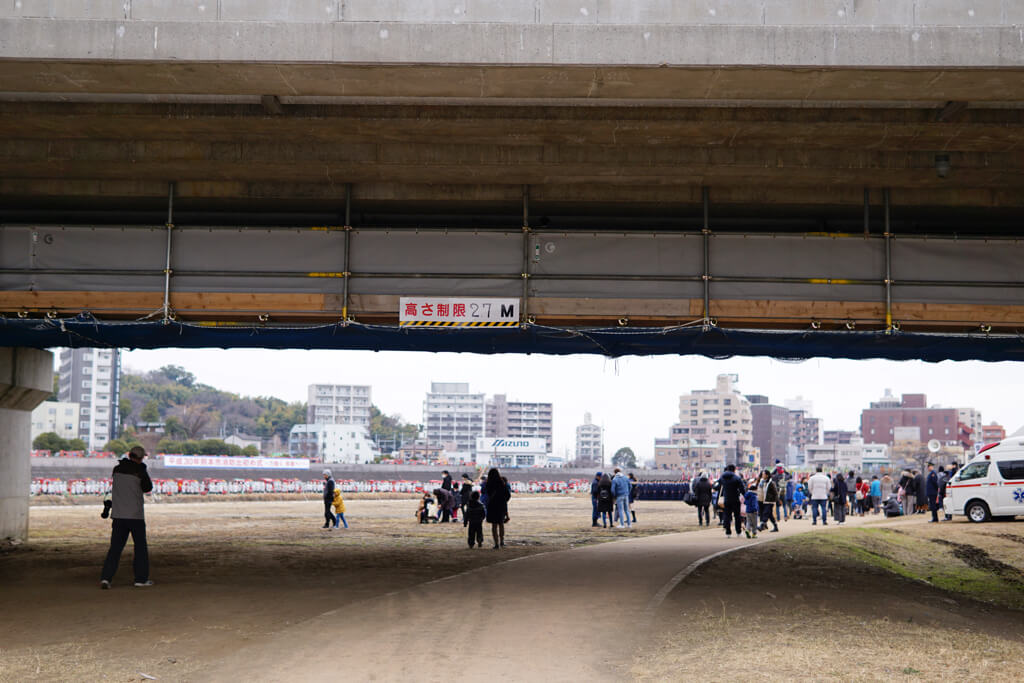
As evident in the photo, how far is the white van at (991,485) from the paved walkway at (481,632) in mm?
15314

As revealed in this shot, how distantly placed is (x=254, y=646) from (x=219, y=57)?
253 inches

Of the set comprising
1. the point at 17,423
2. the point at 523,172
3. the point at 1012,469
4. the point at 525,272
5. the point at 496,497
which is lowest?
the point at 496,497

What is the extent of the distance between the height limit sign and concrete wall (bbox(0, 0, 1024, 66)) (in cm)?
515

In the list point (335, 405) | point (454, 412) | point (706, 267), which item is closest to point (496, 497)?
point (706, 267)

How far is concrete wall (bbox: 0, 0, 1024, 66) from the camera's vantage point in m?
10.6

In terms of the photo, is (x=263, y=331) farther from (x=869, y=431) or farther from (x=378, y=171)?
(x=869, y=431)

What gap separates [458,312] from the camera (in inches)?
600

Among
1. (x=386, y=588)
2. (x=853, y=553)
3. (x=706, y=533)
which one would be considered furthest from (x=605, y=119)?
(x=706, y=533)

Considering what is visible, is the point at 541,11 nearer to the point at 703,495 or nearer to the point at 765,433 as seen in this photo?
the point at 703,495

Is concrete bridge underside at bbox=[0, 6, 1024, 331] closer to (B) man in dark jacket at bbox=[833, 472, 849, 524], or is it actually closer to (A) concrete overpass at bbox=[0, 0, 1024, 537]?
(A) concrete overpass at bbox=[0, 0, 1024, 537]

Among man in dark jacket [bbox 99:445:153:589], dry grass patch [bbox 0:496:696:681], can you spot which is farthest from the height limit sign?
man in dark jacket [bbox 99:445:153:589]

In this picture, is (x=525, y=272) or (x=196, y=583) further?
(x=525, y=272)

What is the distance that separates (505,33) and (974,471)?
22.2 metres

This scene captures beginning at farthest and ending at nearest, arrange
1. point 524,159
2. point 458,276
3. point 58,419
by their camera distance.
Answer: point 58,419 → point 458,276 → point 524,159
